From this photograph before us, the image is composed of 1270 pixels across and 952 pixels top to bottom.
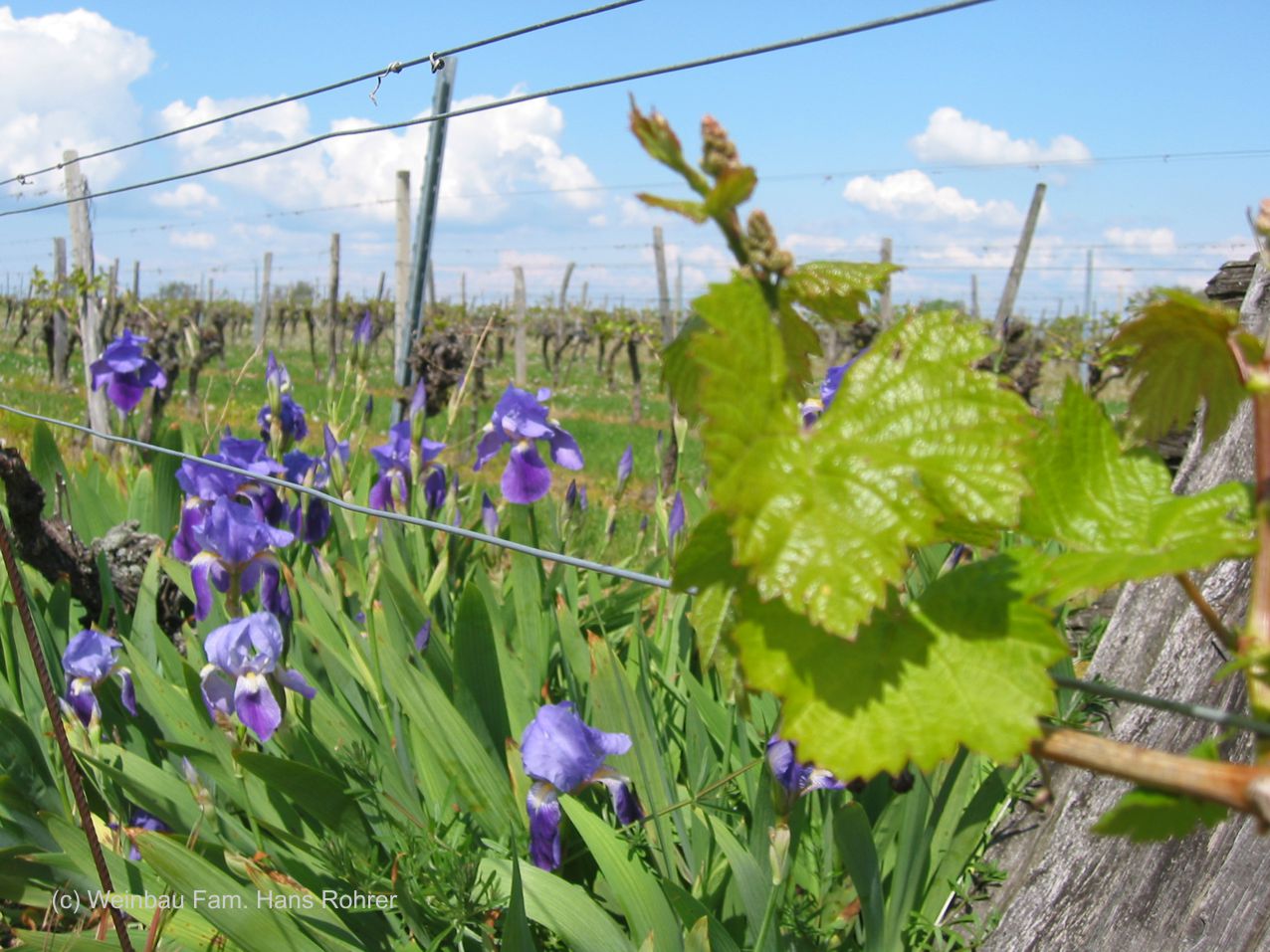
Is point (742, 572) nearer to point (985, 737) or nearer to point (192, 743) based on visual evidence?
point (985, 737)

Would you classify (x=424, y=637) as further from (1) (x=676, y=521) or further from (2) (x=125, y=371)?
(2) (x=125, y=371)

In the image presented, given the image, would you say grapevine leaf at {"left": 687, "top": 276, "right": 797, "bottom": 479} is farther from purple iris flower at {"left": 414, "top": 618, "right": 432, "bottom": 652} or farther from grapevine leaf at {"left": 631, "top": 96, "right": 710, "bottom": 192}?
purple iris flower at {"left": 414, "top": 618, "right": 432, "bottom": 652}

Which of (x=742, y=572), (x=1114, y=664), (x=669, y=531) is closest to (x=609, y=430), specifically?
(x=669, y=531)

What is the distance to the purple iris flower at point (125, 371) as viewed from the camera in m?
3.06

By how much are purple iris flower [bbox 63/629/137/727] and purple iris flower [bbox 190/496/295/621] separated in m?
0.18

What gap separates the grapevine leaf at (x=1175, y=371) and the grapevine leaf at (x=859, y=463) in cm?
9

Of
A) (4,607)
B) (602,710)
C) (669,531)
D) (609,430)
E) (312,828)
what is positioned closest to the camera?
(602,710)

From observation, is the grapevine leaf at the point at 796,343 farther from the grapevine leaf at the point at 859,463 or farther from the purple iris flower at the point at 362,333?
the purple iris flower at the point at 362,333

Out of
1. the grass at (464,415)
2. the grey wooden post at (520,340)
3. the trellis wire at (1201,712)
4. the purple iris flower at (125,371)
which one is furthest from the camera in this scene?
the grey wooden post at (520,340)

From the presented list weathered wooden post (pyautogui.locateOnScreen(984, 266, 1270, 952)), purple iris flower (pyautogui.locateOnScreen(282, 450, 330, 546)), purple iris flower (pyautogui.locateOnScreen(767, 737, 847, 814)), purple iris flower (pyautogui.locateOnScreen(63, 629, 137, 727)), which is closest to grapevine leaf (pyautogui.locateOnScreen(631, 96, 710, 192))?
Result: purple iris flower (pyautogui.locateOnScreen(767, 737, 847, 814))

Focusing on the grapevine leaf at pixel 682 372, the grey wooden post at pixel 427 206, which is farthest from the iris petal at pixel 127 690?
the grey wooden post at pixel 427 206

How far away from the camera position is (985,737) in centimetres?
33

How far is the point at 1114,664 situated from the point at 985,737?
1300 mm

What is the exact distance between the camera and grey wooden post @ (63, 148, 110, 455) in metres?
5.18
